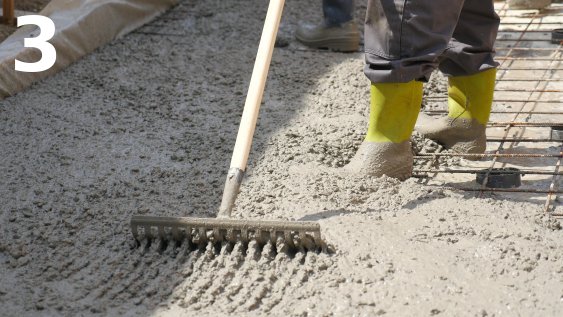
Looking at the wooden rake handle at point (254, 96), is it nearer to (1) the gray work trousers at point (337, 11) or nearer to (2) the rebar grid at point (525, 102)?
(2) the rebar grid at point (525, 102)

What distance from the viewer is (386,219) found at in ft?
9.05

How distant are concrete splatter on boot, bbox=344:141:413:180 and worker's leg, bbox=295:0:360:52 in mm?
1585

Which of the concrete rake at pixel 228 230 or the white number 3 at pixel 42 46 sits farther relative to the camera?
the white number 3 at pixel 42 46

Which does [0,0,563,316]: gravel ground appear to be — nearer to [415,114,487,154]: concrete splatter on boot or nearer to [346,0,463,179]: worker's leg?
[346,0,463,179]: worker's leg

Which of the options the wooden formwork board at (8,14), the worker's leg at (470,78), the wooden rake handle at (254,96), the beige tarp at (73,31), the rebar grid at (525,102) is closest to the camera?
the wooden rake handle at (254,96)

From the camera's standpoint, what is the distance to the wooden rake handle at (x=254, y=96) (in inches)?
110

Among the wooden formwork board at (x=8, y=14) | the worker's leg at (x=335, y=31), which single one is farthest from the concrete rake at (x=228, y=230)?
the wooden formwork board at (x=8, y=14)

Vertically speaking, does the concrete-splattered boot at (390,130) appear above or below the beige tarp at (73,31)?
below

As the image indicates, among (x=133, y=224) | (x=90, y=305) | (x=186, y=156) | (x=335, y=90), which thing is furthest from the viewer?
(x=335, y=90)

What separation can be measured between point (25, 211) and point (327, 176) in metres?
0.94

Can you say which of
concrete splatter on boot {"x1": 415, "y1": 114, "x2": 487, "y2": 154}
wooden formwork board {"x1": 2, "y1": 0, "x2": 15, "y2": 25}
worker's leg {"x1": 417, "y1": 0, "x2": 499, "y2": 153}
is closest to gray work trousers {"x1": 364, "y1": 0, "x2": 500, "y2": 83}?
worker's leg {"x1": 417, "y1": 0, "x2": 499, "y2": 153}

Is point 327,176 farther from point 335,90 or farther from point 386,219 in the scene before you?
point 335,90

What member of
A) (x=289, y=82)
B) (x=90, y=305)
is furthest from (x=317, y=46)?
(x=90, y=305)

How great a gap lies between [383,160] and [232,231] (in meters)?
0.74
